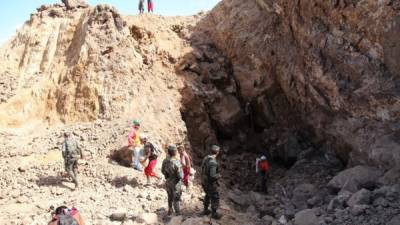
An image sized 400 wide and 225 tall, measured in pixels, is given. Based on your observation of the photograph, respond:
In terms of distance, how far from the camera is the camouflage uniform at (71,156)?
39.1 ft

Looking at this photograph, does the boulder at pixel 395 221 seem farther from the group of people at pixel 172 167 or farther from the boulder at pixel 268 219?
the group of people at pixel 172 167

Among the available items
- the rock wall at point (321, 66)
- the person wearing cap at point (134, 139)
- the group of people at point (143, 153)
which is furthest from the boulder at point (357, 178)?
the person wearing cap at point (134, 139)

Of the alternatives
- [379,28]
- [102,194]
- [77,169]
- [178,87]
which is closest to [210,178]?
[102,194]

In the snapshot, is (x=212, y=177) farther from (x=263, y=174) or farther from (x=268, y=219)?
(x=263, y=174)

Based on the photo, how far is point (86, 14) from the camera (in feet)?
57.7

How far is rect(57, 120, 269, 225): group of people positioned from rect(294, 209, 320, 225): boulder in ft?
5.55

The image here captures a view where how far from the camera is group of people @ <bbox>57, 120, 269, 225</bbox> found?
32.1 feet

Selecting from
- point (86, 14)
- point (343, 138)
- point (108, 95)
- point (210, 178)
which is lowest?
point (210, 178)

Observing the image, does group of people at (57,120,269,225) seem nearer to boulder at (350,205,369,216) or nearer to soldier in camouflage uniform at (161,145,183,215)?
soldier in camouflage uniform at (161,145,183,215)

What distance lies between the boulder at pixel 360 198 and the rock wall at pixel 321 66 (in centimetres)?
179

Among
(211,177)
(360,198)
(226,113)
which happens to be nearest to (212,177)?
(211,177)

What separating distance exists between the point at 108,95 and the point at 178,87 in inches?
99.8

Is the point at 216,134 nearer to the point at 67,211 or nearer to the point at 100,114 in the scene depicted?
the point at 100,114

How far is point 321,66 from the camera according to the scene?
14.4 meters
